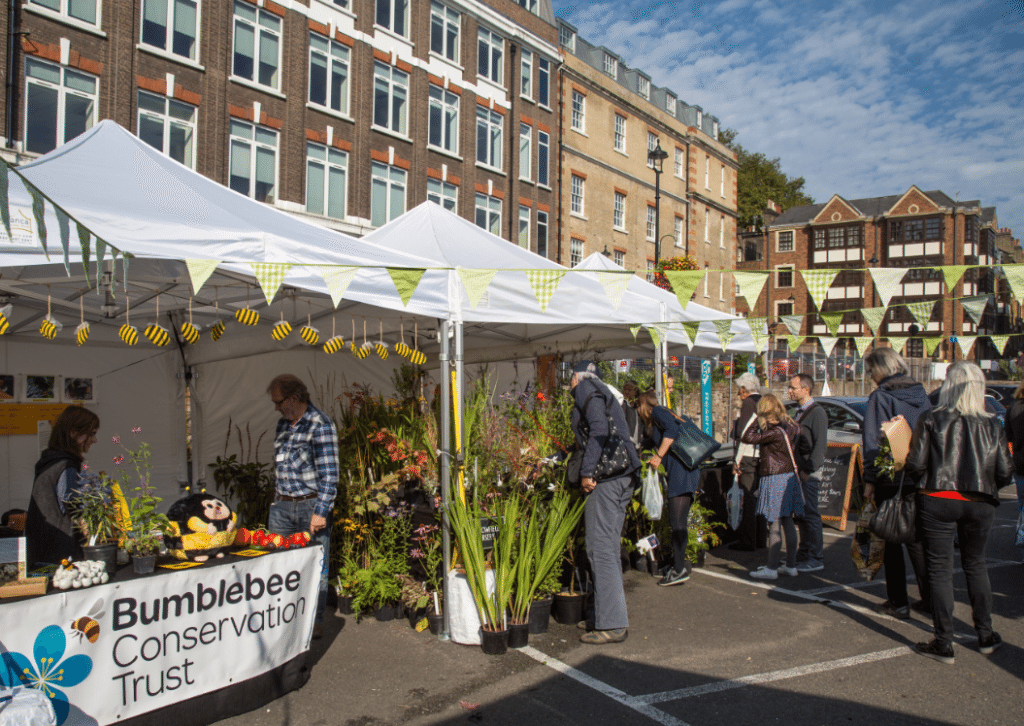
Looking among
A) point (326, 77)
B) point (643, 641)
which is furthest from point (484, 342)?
point (326, 77)

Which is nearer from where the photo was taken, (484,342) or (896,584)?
(896,584)

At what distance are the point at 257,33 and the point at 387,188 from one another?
502cm

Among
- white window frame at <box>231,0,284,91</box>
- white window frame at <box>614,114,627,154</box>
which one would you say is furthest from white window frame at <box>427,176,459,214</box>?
white window frame at <box>614,114,627,154</box>

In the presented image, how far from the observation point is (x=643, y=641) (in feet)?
17.0

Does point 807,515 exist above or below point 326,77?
below

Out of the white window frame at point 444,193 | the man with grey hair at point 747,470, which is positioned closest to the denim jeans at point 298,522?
the man with grey hair at point 747,470

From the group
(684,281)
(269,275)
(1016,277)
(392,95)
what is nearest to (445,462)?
(269,275)

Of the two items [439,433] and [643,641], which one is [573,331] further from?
[643,641]

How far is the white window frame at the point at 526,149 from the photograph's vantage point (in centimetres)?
2598

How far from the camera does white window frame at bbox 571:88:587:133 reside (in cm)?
2920

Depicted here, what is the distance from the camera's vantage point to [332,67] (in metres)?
19.6

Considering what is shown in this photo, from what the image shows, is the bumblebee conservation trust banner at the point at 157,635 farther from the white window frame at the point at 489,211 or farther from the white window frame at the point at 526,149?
the white window frame at the point at 526,149

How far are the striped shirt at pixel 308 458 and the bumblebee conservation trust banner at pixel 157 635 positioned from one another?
1.84 feet

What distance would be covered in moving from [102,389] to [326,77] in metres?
14.4
